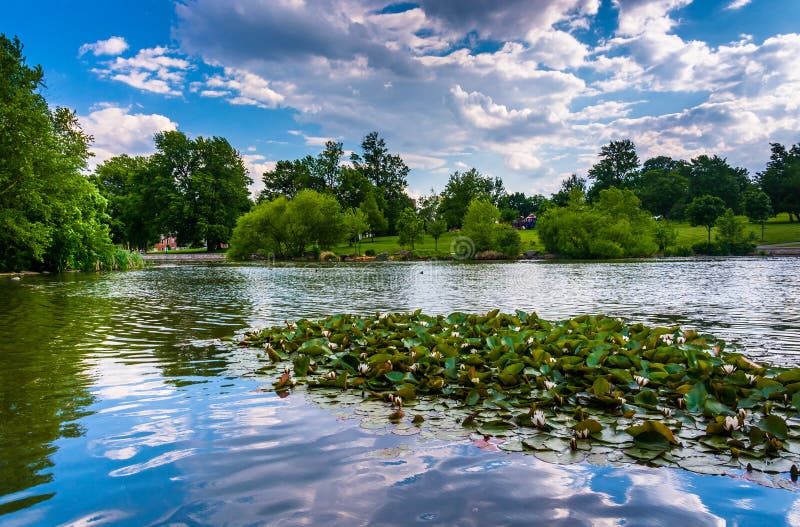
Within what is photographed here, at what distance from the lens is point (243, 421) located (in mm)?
5023

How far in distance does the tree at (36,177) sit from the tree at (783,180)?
102m

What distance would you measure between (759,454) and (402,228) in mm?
74377

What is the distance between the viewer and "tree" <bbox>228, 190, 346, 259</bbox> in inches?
2721

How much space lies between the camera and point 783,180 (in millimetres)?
84062

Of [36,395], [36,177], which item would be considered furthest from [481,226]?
[36,395]

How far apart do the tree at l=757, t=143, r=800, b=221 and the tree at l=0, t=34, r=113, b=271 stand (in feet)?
333

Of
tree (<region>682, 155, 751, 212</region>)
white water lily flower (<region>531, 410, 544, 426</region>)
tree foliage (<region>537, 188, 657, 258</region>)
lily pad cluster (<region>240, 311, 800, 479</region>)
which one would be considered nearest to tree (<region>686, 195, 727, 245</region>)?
tree foliage (<region>537, 188, 657, 258</region>)

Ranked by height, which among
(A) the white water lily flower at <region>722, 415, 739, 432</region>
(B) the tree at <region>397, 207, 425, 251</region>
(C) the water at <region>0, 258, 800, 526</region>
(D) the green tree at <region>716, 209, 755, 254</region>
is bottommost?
(C) the water at <region>0, 258, 800, 526</region>

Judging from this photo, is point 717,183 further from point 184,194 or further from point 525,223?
point 184,194

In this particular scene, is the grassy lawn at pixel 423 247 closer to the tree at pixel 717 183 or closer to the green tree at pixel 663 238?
the green tree at pixel 663 238

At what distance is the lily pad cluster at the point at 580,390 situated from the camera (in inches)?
160

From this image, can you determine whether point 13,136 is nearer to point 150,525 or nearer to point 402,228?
point 150,525

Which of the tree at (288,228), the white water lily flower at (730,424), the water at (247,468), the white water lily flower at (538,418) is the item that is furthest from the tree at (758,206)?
the white water lily flower at (538,418)

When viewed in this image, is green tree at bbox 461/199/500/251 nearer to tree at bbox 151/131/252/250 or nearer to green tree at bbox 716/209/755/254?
green tree at bbox 716/209/755/254
